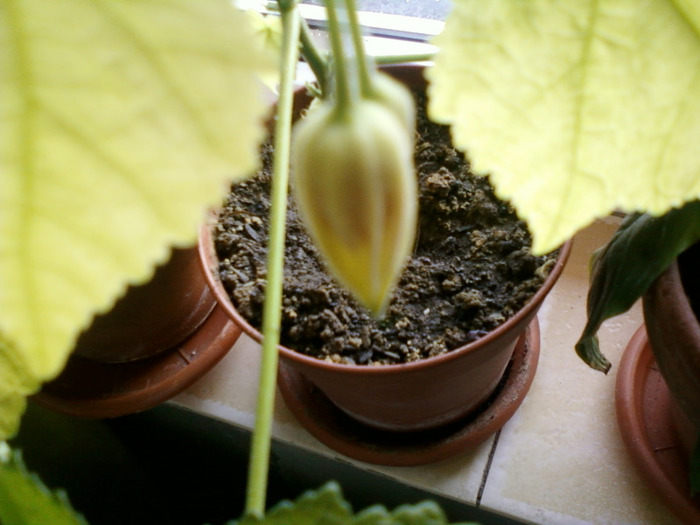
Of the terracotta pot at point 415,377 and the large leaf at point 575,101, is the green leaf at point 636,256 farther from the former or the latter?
the large leaf at point 575,101

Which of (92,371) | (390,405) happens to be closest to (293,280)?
(390,405)

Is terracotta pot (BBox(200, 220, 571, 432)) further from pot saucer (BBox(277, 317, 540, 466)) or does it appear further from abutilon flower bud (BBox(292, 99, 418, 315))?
abutilon flower bud (BBox(292, 99, 418, 315))

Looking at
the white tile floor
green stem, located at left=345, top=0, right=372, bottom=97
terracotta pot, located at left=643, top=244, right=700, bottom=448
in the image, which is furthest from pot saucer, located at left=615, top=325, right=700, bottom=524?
green stem, located at left=345, top=0, right=372, bottom=97

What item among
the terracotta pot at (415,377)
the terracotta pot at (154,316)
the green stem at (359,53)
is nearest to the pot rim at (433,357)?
the terracotta pot at (415,377)

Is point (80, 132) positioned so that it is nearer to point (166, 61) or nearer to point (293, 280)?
point (166, 61)

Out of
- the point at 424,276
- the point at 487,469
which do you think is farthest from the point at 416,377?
the point at 487,469

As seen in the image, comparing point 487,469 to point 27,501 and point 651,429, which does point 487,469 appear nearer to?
point 651,429
